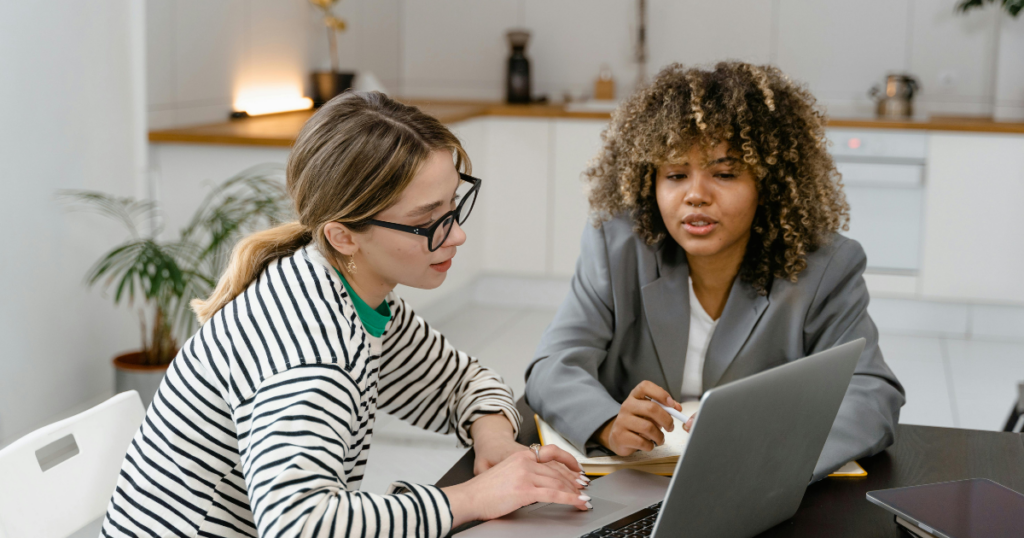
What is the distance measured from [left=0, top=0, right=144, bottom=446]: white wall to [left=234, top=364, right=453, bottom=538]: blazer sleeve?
6.72 ft

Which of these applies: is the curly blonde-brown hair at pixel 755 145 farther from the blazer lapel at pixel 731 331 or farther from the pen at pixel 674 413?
the pen at pixel 674 413

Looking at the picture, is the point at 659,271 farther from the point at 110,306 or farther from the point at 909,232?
the point at 909,232

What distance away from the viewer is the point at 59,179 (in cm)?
277

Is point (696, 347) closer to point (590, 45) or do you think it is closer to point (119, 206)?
point (119, 206)

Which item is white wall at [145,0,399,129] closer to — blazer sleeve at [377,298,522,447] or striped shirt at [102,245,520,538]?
blazer sleeve at [377,298,522,447]

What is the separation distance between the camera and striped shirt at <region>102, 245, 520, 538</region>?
86cm

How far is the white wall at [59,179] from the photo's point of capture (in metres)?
2.60

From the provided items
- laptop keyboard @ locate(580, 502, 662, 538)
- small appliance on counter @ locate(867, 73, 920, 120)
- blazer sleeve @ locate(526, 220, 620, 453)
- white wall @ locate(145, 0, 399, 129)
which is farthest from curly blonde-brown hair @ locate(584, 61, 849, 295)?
small appliance on counter @ locate(867, 73, 920, 120)

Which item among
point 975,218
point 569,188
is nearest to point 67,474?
point 569,188

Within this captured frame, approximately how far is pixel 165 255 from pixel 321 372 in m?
1.81

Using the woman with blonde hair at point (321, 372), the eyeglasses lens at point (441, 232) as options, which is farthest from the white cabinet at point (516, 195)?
the eyeglasses lens at point (441, 232)

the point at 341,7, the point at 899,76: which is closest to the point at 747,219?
the point at 899,76

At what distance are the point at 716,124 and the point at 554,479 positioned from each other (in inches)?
25.6

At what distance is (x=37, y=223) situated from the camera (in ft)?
8.82
